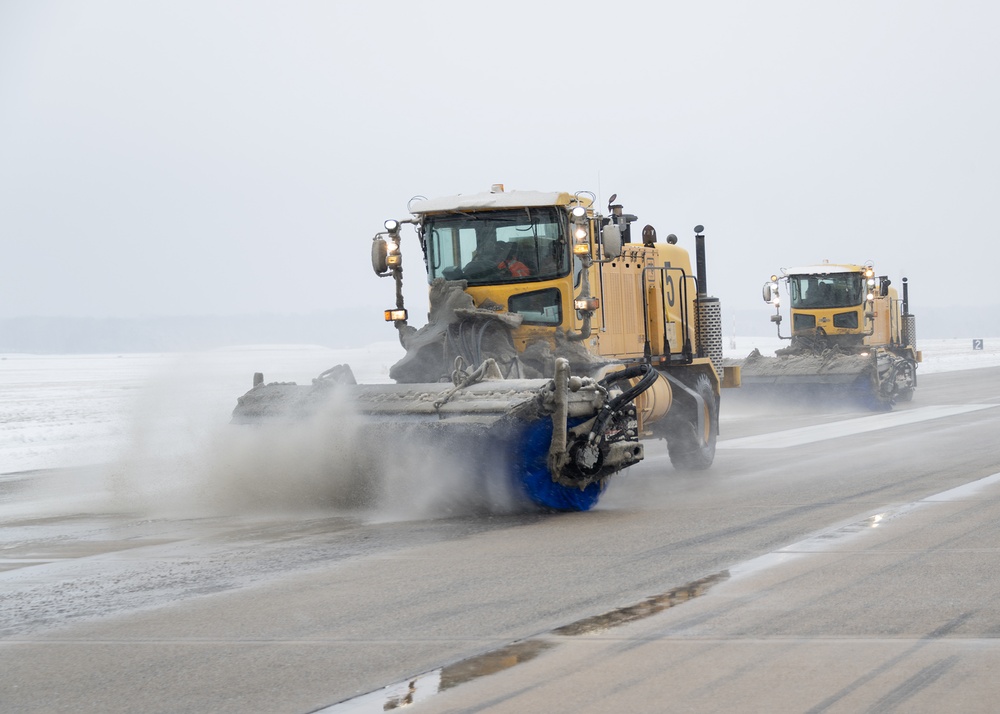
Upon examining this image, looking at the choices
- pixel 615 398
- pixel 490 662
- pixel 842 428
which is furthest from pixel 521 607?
pixel 842 428

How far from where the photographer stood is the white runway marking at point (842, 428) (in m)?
18.9

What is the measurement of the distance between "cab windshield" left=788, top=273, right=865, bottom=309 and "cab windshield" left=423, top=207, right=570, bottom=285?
19025 millimetres

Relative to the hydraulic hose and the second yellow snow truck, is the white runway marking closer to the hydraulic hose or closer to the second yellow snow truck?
the second yellow snow truck

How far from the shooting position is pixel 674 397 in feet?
50.9

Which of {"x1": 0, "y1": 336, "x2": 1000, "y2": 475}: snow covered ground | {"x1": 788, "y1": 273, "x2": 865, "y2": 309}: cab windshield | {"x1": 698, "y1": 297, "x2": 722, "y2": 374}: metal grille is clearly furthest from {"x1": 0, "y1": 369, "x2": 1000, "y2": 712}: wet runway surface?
{"x1": 788, "y1": 273, "x2": 865, "y2": 309}: cab windshield

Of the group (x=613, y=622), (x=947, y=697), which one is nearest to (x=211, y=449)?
(x=613, y=622)

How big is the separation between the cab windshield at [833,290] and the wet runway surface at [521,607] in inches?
730

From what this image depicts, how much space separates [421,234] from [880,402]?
17005 mm

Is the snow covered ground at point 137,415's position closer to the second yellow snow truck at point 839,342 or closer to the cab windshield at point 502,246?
the cab windshield at point 502,246

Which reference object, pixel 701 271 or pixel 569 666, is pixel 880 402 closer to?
pixel 701 271

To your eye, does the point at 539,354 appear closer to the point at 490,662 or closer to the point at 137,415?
the point at 137,415

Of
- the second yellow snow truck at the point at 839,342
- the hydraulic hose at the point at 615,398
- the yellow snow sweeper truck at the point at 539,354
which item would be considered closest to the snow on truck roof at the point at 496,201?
the yellow snow sweeper truck at the point at 539,354

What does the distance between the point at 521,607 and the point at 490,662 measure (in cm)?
119

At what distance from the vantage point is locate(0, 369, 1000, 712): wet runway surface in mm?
5250
